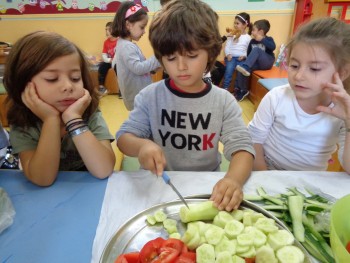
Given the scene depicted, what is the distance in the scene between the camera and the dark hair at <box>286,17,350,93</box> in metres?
0.95

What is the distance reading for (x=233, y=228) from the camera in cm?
57

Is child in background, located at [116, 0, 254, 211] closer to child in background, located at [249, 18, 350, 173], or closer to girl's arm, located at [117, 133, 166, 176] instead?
girl's arm, located at [117, 133, 166, 176]

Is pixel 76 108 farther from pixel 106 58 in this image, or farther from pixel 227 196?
pixel 106 58

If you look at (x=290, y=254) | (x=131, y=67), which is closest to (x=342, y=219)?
(x=290, y=254)

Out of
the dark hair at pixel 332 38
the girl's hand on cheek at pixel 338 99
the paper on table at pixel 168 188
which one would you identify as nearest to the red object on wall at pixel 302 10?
the dark hair at pixel 332 38

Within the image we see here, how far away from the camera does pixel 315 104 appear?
42.4 inches

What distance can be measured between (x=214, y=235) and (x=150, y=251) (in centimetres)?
13

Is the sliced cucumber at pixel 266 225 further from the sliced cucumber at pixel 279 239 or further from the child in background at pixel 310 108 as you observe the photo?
the child in background at pixel 310 108

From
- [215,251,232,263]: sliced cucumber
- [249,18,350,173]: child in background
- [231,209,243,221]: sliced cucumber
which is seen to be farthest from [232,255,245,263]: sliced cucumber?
[249,18,350,173]: child in background

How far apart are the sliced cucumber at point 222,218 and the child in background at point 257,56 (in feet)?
11.0

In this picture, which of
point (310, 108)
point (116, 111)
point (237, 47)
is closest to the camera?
point (310, 108)

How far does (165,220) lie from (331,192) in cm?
48

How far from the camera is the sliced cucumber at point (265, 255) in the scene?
0.51 metres

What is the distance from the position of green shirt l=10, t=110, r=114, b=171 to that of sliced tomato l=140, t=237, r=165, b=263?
508 millimetres
